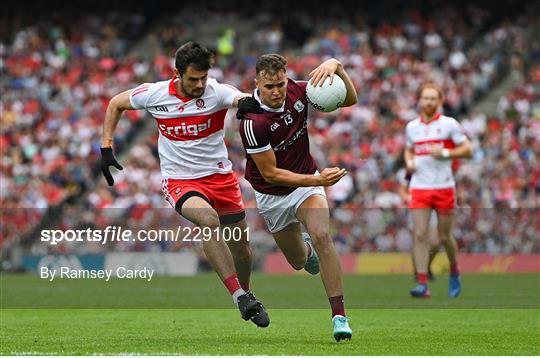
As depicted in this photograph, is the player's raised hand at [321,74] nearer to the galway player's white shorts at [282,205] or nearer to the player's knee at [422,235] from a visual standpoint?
the galway player's white shorts at [282,205]

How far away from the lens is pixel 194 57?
9922mm

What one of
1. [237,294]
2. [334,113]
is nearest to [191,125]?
[237,294]

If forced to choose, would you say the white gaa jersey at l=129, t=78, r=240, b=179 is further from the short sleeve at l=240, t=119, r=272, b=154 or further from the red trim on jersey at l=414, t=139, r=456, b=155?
the red trim on jersey at l=414, t=139, r=456, b=155

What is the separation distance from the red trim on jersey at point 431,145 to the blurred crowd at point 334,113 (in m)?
6.65

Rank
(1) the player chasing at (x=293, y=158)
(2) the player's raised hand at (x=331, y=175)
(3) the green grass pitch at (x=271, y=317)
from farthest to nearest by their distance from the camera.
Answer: (1) the player chasing at (x=293, y=158) < (2) the player's raised hand at (x=331, y=175) < (3) the green grass pitch at (x=271, y=317)

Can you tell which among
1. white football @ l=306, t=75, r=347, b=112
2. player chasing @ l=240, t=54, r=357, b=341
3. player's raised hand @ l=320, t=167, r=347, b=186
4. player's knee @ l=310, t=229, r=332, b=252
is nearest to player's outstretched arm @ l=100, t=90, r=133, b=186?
player chasing @ l=240, t=54, r=357, b=341

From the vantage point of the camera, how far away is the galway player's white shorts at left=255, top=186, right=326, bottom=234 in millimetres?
10078

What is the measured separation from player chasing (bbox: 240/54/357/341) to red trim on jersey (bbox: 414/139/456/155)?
5.47 metres

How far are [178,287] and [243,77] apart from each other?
1357cm

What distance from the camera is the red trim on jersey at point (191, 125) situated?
10477mm

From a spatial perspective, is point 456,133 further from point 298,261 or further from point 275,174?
point 275,174

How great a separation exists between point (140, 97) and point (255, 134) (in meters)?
1.42

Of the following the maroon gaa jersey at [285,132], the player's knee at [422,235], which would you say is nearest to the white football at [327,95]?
the maroon gaa jersey at [285,132]

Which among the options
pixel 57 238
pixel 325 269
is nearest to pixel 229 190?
pixel 325 269
